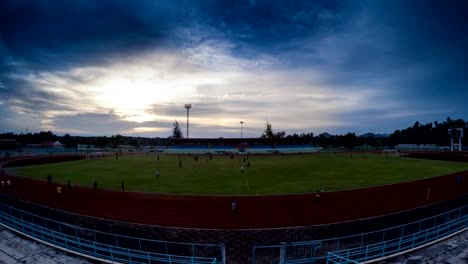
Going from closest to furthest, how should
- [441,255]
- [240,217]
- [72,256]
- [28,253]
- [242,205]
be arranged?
[441,255]
[72,256]
[28,253]
[240,217]
[242,205]

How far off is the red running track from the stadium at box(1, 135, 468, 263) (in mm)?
84

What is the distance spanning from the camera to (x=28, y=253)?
510 inches

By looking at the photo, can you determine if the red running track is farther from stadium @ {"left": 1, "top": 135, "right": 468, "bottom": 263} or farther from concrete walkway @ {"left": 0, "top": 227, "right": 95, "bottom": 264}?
concrete walkway @ {"left": 0, "top": 227, "right": 95, "bottom": 264}

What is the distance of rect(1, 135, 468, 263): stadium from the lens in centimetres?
1541

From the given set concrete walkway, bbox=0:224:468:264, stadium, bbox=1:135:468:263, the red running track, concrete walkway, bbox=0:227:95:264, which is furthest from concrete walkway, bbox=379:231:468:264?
concrete walkway, bbox=0:227:95:264

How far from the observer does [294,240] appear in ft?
56.1

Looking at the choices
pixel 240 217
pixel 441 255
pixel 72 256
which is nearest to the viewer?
pixel 441 255

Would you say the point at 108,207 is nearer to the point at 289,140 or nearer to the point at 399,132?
the point at 289,140

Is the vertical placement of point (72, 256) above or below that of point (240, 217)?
above

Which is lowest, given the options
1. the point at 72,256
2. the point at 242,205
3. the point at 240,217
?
the point at 240,217

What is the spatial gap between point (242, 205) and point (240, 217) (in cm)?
226

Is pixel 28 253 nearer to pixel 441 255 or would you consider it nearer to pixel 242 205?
Answer: pixel 242 205

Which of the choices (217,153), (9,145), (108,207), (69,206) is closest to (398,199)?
(108,207)

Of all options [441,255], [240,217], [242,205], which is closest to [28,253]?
[240,217]
